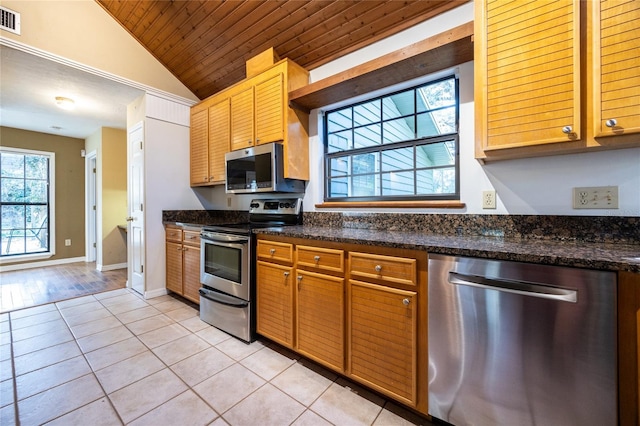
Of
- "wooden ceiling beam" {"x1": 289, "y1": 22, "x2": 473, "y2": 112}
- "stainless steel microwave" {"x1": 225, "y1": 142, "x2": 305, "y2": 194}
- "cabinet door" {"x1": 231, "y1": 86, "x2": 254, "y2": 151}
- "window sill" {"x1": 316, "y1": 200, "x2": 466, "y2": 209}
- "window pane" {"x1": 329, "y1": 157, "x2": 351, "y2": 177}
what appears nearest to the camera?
"wooden ceiling beam" {"x1": 289, "y1": 22, "x2": 473, "y2": 112}

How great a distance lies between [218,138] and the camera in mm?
3096

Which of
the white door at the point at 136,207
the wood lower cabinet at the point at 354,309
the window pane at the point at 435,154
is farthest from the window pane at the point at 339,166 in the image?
the white door at the point at 136,207

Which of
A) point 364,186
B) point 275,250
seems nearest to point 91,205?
point 275,250

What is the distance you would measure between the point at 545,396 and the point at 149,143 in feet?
12.9

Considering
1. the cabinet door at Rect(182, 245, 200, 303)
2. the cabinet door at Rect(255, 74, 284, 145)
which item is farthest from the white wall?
the cabinet door at Rect(182, 245, 200, 303)

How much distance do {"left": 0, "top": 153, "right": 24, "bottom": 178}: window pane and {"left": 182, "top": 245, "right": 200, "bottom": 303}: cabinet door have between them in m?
4.14

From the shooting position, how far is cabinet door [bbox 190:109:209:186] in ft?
10.8

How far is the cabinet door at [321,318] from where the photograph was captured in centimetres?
162

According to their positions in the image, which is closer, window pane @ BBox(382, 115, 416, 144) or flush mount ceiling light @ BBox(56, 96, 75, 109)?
window pane @ BBox(382, 115, 416, 144)

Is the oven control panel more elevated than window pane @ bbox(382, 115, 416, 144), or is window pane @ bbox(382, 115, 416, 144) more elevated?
window pane @ bbox(382, 115, 416, 144)

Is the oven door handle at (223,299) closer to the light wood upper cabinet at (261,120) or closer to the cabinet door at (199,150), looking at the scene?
the light wood upper cabinet at (261,120)

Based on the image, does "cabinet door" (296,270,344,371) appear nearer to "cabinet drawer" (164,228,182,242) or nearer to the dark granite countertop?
the dark granite countertop

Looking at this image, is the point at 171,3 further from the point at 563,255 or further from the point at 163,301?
the point at 563,255

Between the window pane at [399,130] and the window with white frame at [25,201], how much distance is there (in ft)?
19.7
